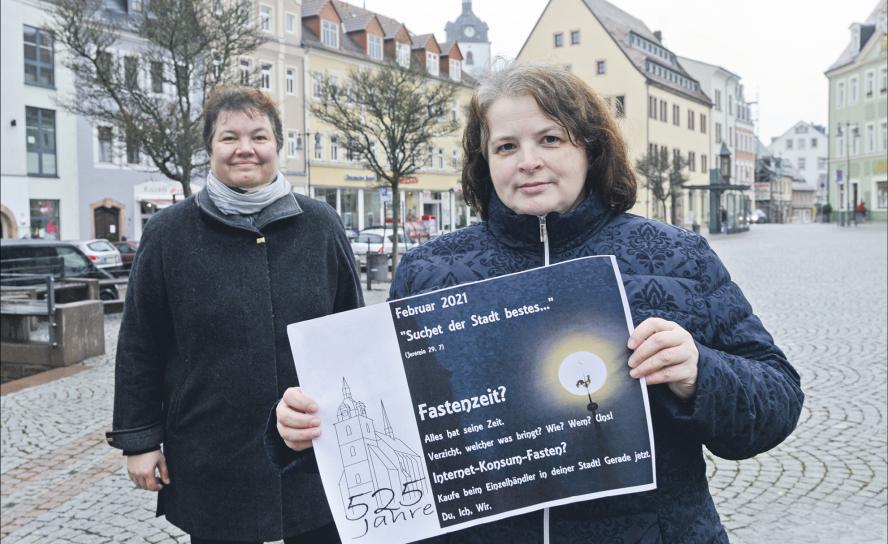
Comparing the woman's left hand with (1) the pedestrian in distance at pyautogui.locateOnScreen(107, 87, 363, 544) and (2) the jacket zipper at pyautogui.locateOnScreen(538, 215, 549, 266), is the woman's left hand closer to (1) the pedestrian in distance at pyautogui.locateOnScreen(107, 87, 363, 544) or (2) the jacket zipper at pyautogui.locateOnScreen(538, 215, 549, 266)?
(2) the jacket zipper at pyautogui.locateOnScreen(538, 215, 549, 266)

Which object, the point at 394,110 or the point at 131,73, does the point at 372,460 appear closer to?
the point at 131,73

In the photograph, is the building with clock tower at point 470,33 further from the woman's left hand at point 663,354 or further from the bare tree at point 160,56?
the woman's left hand at point 663,354

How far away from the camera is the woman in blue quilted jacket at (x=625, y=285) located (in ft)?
6.02

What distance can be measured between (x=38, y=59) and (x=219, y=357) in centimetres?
3746

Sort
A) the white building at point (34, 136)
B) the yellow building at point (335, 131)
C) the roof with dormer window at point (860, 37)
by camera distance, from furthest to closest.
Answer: the roof with dormer window at point (860, 37) < the yellow building at point (335, 131) < the white building at point (34, 136)

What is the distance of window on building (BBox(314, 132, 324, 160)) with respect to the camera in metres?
50.5

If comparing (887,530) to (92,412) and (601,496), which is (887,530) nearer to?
(601,496)

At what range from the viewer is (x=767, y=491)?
222 inches

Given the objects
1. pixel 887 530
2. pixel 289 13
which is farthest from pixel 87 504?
pixel 289 13

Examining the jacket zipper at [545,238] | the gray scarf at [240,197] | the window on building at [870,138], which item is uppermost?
the window on building at [870,138]

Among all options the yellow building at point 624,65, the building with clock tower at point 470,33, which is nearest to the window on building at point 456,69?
the yellow building at point 624,65

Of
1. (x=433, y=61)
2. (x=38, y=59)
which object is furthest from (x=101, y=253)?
(x=433, y=61)

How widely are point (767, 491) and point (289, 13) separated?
48.7 meters

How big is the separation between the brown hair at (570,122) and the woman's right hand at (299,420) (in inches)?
25.9
